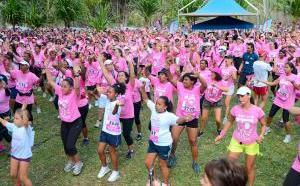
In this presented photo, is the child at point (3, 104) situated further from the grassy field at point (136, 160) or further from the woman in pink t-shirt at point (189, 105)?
the woman in pink t-shirt at point (189, 105)

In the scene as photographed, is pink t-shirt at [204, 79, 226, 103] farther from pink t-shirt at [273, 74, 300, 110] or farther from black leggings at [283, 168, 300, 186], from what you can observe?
black leggings at [283, 168, 300, 186]

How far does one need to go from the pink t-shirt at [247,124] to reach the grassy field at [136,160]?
1327 mm

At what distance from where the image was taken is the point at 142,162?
26.9ft

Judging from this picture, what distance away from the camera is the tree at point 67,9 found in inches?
1047

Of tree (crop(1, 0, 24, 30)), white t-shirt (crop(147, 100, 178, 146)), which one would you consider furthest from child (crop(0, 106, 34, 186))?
tree (crop(1, 0, 24, 30))

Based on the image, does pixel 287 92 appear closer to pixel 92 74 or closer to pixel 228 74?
pixel 228 74

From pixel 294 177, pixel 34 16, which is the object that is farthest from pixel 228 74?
pixel 34 16

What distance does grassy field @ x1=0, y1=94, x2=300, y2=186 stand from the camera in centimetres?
738

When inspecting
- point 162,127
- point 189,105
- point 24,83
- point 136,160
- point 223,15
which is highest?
point 223,15

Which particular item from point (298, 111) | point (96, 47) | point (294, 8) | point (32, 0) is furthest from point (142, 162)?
point (294, 8)

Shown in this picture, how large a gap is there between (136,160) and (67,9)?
2060 cm

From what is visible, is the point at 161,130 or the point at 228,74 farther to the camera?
the point at 228,74

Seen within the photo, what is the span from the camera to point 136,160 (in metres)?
8.30

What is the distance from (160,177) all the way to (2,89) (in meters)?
3.64
